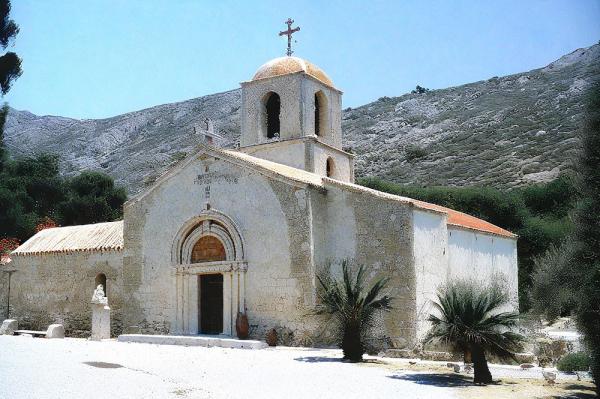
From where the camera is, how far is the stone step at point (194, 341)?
17812 mm

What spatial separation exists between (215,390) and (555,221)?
30353mm

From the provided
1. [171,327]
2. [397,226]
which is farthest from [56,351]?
[397,226]

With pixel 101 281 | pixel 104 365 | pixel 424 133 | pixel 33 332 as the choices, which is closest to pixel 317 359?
pixel 104 365

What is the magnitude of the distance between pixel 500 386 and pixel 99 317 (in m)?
14.2

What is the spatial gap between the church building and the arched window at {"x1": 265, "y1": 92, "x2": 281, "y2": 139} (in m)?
0.04

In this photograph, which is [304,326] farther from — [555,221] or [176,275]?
[555,221]

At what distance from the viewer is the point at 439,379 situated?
1255cm

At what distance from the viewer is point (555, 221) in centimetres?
3634

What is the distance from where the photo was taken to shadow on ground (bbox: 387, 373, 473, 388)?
1189cm

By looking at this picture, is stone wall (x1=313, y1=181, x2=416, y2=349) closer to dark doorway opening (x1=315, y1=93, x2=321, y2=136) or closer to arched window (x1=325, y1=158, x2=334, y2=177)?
arched window (x1=325, y1=158, x2=334, y2=177)

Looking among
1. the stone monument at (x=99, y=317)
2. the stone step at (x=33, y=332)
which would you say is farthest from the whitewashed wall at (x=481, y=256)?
the stone step at (x=33, y=332)

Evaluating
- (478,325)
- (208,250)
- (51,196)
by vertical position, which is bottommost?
(478,325)

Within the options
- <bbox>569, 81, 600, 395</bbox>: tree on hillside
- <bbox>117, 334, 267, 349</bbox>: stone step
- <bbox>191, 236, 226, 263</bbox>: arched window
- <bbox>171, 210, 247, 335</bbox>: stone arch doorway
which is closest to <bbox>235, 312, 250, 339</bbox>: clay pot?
<bbox>117, 334, 267, 349</bbox>: stone step

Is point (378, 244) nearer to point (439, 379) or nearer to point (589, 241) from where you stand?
point (439, 379)
